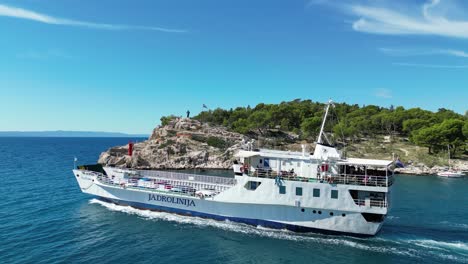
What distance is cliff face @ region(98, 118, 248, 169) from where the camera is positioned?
7506 cm

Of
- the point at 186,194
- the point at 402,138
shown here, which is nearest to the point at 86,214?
the point at 186,194

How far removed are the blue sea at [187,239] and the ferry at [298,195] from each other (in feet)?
3.36

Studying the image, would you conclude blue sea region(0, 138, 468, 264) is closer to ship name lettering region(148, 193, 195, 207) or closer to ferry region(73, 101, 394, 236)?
ferry region(73, 101, 394, 236)

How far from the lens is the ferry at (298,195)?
26.3 meters

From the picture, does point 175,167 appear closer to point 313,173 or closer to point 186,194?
point 186,194

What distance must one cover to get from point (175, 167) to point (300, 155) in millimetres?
48993

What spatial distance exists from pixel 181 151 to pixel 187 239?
176 feet

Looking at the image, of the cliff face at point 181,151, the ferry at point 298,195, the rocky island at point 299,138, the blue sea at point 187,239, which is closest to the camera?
the blue sea at point 187,239

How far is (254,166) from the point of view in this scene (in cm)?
3064

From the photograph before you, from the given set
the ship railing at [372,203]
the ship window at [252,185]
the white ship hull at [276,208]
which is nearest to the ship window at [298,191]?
the white ship hull at [276,208]

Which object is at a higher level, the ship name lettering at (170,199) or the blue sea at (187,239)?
the ship name lettering at (170,199)

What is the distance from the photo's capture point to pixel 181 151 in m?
78.3

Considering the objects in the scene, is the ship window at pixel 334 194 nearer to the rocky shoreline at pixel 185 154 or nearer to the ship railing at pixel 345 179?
the ship railing at pixel 345 179

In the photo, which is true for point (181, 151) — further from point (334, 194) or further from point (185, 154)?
point (334, 194)
